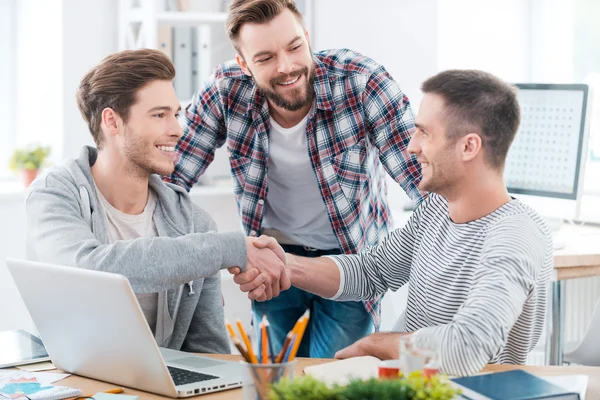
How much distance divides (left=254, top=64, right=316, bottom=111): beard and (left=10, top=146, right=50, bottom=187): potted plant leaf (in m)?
1.75

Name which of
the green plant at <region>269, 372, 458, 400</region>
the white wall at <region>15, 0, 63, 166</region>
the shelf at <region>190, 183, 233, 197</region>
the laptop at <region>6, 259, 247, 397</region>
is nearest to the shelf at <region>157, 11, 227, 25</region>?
the white wall at <region>15, 0, 63, 166</region>

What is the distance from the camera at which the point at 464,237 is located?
1.79 meters

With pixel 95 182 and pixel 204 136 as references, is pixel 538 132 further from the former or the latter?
pixel 95 182

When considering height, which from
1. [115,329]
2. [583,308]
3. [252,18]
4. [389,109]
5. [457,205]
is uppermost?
[252,18]

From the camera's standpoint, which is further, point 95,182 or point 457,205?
point 95,182

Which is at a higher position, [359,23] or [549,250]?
[359,23]

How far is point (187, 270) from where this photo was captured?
68.3 inches

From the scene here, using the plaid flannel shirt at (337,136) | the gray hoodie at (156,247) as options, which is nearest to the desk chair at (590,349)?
the plaid flannel shirt at (337,136)

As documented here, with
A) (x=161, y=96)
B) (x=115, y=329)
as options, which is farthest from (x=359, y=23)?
(x=115, y=329)

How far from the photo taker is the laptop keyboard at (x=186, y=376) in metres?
1.51

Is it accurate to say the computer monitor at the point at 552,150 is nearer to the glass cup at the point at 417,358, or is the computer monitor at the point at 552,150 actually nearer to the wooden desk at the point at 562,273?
the wooden desk at the point at 562,273

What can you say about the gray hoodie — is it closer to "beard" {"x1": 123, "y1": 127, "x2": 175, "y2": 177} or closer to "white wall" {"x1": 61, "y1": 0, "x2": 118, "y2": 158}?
"beard" {"x1": 123, "y1": 127, "x2": 175, "y2": 177}

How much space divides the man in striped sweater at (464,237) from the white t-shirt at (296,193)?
374 mm

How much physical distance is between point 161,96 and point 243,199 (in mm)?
465
